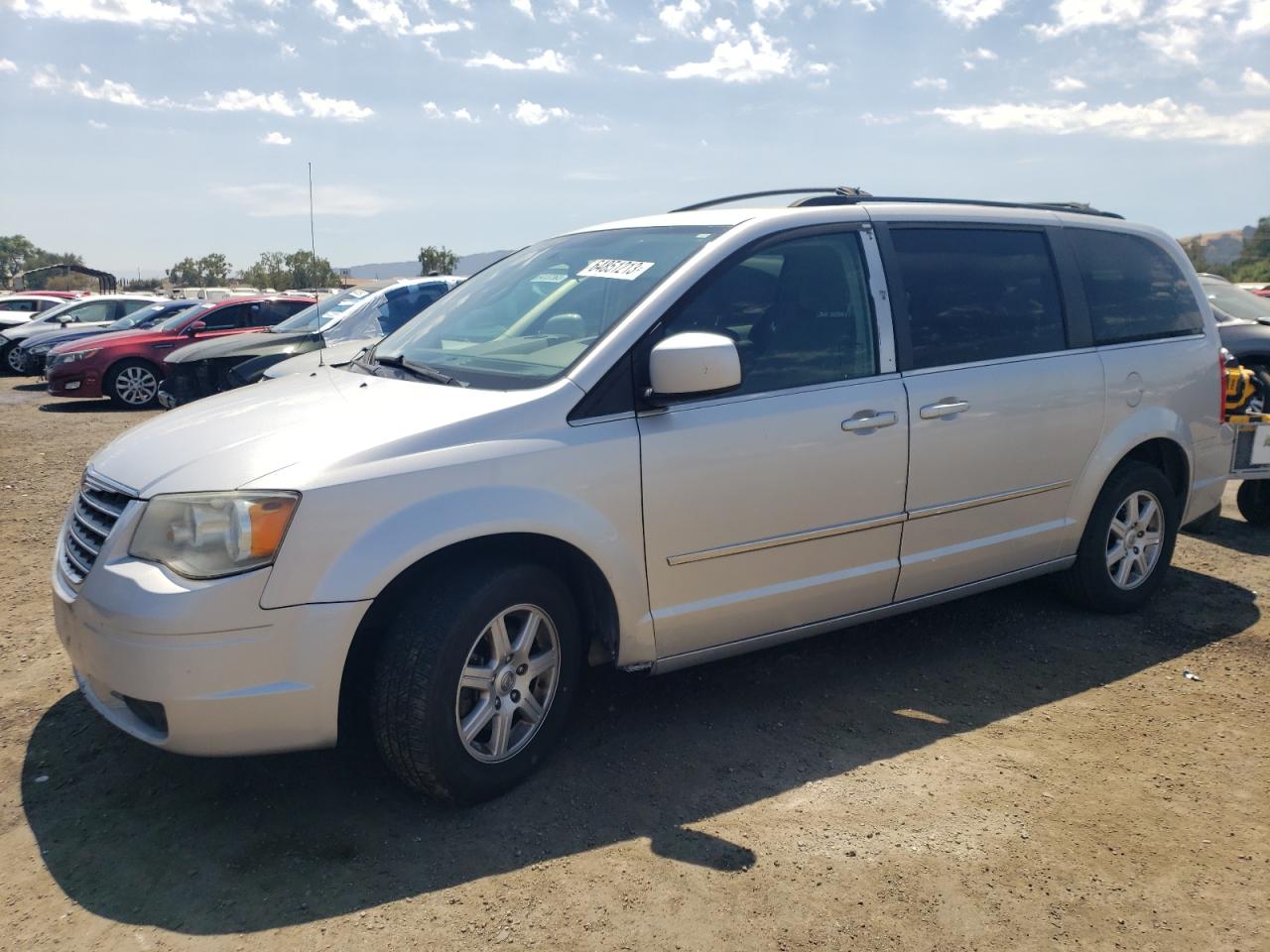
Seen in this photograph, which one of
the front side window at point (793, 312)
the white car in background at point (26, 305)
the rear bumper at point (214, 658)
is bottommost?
the rear bumper at point (214, 658)

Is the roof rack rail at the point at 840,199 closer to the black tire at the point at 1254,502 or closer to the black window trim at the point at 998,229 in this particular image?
the black window trim at the point at 998,229

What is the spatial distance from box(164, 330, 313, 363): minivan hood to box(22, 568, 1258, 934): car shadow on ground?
5.92 metres

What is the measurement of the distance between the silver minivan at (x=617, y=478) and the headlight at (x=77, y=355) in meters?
11.9

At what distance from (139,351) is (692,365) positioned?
13517mm

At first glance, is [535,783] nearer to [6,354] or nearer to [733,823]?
[733,823]

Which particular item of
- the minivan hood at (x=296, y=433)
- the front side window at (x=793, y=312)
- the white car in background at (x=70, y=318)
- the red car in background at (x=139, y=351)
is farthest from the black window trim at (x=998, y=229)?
Result: the white car in background at (x=70, y=318)

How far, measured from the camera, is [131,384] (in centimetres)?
1482

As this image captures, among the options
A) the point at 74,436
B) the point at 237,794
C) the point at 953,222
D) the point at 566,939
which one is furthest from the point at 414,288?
the point at 566,939

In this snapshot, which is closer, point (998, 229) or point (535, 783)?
point (535, 783)

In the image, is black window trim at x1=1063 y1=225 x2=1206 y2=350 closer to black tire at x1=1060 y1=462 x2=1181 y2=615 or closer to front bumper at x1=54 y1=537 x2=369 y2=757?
black tire at x1=1060 y1=462 x2=1181 y2=615

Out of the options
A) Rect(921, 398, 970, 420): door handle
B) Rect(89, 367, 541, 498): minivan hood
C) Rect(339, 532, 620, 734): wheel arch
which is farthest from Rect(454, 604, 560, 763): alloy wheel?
Rect(921, 398, 970, 420): door handle

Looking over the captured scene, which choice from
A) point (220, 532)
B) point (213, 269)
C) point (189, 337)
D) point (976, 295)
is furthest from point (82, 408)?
point (213, 269)

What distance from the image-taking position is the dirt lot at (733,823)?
111 inches

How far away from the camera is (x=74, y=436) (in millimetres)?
11562
